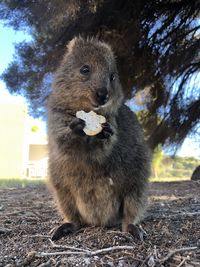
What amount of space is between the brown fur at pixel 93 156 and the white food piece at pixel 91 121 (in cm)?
5

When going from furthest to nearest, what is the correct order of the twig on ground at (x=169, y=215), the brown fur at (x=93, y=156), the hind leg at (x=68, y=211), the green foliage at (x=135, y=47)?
the green foliage at (x=135, y=47) → the twig on ground at (x=169, y=215) → the hind leg at (x=68, y=211) → the brown fur at (x=93, y=156)

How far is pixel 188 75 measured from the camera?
274 inches

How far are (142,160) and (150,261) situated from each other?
0.82 metres

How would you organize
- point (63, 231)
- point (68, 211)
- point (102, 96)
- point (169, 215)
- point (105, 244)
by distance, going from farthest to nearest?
point (169, 215)
point (68, 211)
point (63, 231)
point (102, 96)
point (105, 244)

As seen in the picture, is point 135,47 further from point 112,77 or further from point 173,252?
point 173,252

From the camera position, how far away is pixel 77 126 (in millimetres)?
2479

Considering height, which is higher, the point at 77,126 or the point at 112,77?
the point at 112,77

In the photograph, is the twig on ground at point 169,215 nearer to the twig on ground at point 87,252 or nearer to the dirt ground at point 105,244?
the dirt ground at point 105,244

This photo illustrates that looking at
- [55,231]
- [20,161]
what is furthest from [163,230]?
[20,161]

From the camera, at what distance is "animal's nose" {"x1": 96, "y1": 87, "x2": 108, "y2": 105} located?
8.24 ft

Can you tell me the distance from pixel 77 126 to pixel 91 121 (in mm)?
81

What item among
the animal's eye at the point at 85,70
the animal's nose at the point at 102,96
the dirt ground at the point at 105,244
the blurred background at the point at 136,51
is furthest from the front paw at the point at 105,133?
the blurred background at the point at 136,51

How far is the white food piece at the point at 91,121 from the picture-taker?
2.46m

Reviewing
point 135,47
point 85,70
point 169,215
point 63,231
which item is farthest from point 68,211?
point 135,47
